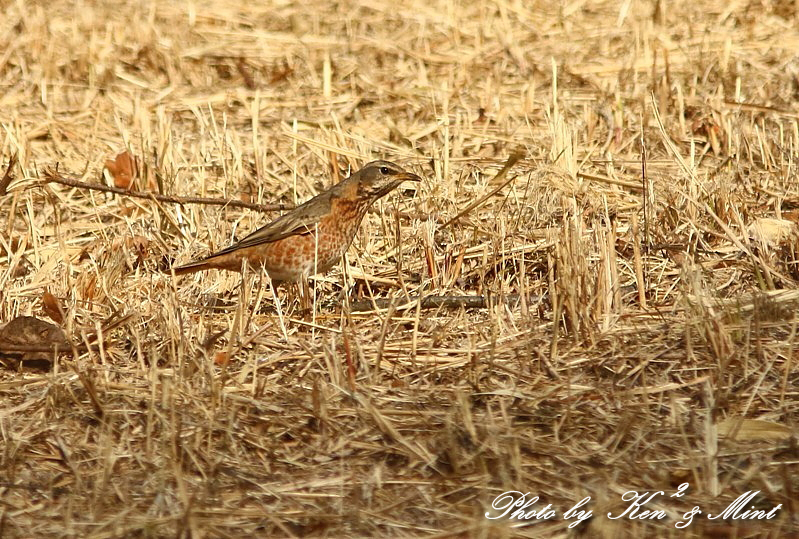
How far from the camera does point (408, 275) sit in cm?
661

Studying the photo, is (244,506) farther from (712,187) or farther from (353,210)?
(712,187)

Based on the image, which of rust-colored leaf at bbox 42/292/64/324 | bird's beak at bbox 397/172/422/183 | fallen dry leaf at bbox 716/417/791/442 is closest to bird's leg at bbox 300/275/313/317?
bird's beak at bbox 397/172/422/183

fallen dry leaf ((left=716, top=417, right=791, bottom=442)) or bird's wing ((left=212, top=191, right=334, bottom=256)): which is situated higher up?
bird's wing ((left=212, top=191, right=334, bottom=256))

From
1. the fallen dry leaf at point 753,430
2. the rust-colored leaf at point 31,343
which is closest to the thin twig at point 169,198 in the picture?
the rust-colored leaf at point 31,343

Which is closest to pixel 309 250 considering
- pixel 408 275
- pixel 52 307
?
pixel 408 275

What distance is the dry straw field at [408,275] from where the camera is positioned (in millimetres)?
4062

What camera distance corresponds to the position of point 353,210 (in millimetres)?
6863

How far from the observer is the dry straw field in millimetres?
4062

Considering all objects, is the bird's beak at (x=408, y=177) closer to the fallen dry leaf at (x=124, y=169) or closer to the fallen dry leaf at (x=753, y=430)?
the fallen dry leaf at (x=124, y=169)

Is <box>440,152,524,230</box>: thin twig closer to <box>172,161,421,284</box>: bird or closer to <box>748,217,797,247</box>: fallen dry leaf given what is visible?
<box>172,161,421,284</box>: bird

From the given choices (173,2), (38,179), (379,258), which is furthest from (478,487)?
(173,2)

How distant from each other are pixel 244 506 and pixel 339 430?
1.90 ft

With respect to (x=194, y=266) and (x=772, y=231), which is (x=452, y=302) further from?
(x=772, y=231)

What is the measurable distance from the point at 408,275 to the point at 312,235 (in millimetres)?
585
